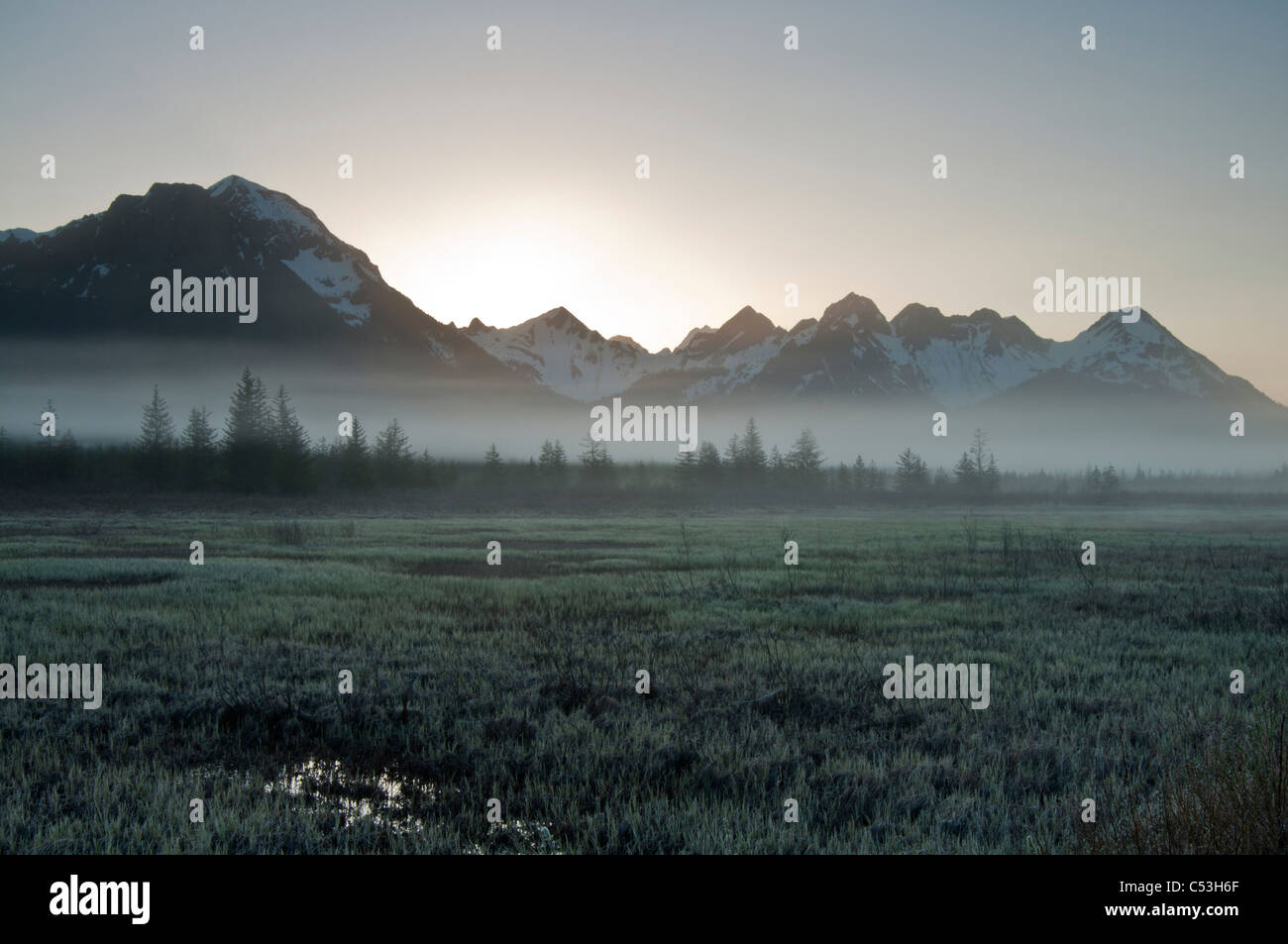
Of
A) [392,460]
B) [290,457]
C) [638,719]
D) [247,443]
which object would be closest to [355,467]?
[392,460]

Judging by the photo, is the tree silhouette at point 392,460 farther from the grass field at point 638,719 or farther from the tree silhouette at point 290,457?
the grass field at point 638,719

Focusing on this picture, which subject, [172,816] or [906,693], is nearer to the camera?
[172,816]

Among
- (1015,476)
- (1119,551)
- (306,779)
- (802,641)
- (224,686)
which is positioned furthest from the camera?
(1015,476)

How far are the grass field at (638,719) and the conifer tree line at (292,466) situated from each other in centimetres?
6775

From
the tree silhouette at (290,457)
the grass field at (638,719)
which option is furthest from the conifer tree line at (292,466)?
the grass field at (638,719)

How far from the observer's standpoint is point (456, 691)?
1088 centimetres

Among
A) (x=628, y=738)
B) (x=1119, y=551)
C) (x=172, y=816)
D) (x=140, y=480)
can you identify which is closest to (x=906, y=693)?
→ (x=628, y=738)

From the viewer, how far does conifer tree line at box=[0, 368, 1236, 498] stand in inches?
3282

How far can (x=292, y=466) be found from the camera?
84750 millimetres

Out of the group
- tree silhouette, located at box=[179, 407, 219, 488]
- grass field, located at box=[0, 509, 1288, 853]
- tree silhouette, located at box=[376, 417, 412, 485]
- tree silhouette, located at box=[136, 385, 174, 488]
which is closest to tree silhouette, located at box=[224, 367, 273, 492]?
tree silhouette, located at box=[179, 407, 219, 488]

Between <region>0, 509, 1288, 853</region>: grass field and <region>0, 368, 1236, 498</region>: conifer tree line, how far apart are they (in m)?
67.7

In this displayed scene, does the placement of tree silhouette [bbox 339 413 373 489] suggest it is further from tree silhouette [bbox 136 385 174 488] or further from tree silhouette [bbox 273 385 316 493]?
tree silhouette [bbox 136 385 174 488]

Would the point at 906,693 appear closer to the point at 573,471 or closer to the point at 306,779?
the point at 306,779
